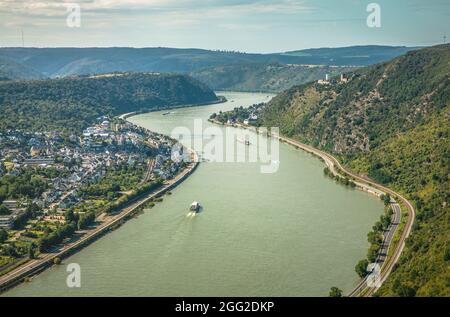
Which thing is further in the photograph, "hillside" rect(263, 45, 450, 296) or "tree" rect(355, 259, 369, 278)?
"tree" rect(355, 259, 369, 278)

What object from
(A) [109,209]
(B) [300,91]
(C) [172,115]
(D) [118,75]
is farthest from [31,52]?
(A) [109,209]

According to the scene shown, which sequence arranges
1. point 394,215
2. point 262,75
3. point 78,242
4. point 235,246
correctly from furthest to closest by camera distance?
1. point 262,75
2. point 394,215
3. point 78,242
4. point 235,246

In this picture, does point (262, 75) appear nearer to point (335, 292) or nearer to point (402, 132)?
point (402, 132)

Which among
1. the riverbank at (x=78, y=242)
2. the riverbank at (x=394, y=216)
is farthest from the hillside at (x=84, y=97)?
the riverbank at (x=394, y=216)

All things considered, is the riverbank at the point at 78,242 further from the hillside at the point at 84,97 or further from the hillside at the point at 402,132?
the hillside at the point at 84,97

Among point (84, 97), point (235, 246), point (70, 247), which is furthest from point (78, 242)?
point (84, 97)

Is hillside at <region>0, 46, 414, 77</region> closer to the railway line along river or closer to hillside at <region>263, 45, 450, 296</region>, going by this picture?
hillside at <region>263, 45, 450, 296</region>

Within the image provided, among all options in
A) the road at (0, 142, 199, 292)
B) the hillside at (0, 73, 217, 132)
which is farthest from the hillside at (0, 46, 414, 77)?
the road at (0, 142, 199, 292)
